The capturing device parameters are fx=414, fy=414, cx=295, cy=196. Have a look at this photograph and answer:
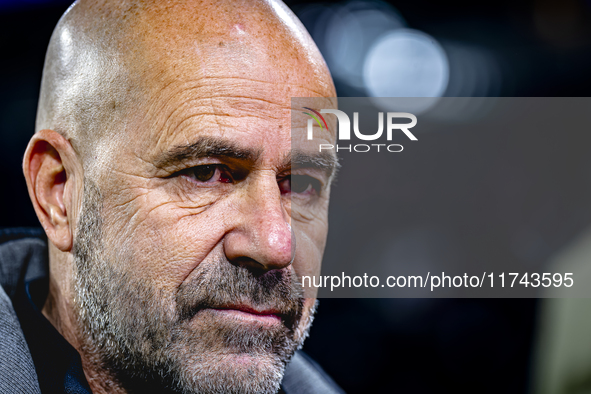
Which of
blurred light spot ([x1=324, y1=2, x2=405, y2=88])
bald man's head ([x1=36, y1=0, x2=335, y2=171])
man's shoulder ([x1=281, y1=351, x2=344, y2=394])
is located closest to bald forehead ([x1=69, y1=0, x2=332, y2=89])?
bald man's head ([x1=36, y1=0, x2=335, y2=171])

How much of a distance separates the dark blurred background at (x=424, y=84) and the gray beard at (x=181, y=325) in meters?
1.05

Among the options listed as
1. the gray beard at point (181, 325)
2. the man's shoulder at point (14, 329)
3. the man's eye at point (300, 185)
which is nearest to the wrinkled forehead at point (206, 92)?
the man's eye at point (300, 185)

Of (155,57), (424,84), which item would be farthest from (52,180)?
(424,84)

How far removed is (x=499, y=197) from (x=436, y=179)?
25 cm

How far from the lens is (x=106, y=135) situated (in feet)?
3.21

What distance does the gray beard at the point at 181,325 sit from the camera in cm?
90

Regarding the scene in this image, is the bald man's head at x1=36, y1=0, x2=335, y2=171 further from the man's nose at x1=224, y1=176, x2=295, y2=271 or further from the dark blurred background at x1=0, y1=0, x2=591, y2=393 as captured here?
the dark blurred background at x1=0, y1=0, x2=591, y2=393

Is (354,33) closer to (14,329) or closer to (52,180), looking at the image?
(52,180)

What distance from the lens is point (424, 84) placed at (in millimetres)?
1911

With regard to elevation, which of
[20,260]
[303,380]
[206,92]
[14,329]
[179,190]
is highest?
[206,92]

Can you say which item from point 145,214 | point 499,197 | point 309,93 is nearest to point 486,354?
point 499,197

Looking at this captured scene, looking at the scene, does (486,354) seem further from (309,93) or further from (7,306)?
(7,306)

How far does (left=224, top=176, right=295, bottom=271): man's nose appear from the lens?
90 cm

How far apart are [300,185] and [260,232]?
23 centimetres
